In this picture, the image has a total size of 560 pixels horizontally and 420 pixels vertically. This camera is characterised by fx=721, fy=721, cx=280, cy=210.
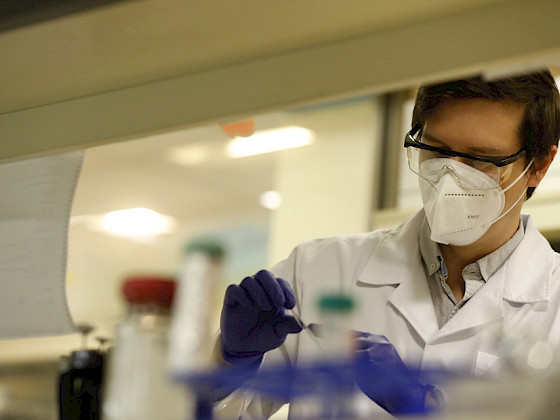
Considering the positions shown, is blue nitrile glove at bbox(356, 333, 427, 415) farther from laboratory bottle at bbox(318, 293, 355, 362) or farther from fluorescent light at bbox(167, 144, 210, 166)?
fluorescent light at bbox(167, 144, 210, 166)

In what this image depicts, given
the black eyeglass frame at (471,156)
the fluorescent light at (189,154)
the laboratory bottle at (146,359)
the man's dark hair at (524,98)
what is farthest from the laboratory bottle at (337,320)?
the fluorescent light at (189,154)

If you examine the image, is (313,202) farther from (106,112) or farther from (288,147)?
(106,112)

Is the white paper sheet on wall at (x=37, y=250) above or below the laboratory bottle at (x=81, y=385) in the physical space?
above

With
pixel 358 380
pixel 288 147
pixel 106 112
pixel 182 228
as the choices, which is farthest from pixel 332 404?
pixel 182 228

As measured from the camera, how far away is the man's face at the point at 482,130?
1384 millimetres

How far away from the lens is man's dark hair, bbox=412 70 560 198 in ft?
4.68

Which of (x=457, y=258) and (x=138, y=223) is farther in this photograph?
(x=138, y=223)

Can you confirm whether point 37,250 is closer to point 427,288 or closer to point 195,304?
point 195,304

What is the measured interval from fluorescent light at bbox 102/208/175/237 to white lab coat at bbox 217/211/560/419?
117 inches

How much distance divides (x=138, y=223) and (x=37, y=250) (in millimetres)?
3580

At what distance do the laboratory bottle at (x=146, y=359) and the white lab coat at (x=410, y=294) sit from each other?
0.63 meters

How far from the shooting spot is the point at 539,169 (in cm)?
152

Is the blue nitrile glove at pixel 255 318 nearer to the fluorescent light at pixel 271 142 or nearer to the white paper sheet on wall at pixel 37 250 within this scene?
the white paper sheet on wall at pixel 37 250

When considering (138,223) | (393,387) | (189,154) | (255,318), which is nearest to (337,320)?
(393,387)
